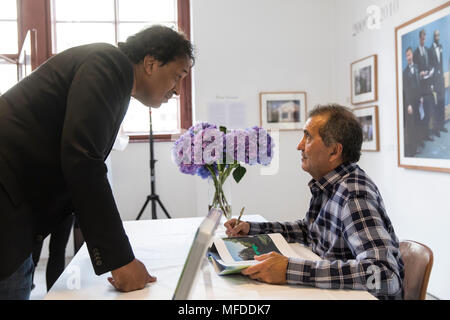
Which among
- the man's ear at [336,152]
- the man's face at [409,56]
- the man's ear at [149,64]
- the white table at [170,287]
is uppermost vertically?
the man's face at [409,56]

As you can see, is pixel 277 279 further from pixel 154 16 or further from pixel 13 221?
pixel 154 16

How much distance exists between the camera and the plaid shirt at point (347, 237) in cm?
96

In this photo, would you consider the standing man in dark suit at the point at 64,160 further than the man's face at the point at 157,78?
No

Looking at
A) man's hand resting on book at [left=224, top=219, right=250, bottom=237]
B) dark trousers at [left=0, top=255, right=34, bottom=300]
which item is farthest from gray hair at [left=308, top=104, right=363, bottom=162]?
dark trousers at [left=0, top=255, right=34, bottom=300]

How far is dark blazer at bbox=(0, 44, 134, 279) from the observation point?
84 cm

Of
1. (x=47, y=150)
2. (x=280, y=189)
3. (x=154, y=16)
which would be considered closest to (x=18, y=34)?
(x=154, y=16)

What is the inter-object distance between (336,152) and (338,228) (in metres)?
0.29

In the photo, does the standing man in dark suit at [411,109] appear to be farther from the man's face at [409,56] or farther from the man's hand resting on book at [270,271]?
the man's hand resting on book at [270,271]

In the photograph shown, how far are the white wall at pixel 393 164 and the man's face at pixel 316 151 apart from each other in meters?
1.41

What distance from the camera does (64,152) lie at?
842 millimetres

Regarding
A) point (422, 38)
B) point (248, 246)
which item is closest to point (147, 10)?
point (422, 38)

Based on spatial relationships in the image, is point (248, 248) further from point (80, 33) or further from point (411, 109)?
point (80, 33)

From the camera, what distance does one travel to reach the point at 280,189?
13.0 feet

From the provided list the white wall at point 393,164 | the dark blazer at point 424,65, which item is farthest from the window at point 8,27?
the dark blazer at point 424,65
